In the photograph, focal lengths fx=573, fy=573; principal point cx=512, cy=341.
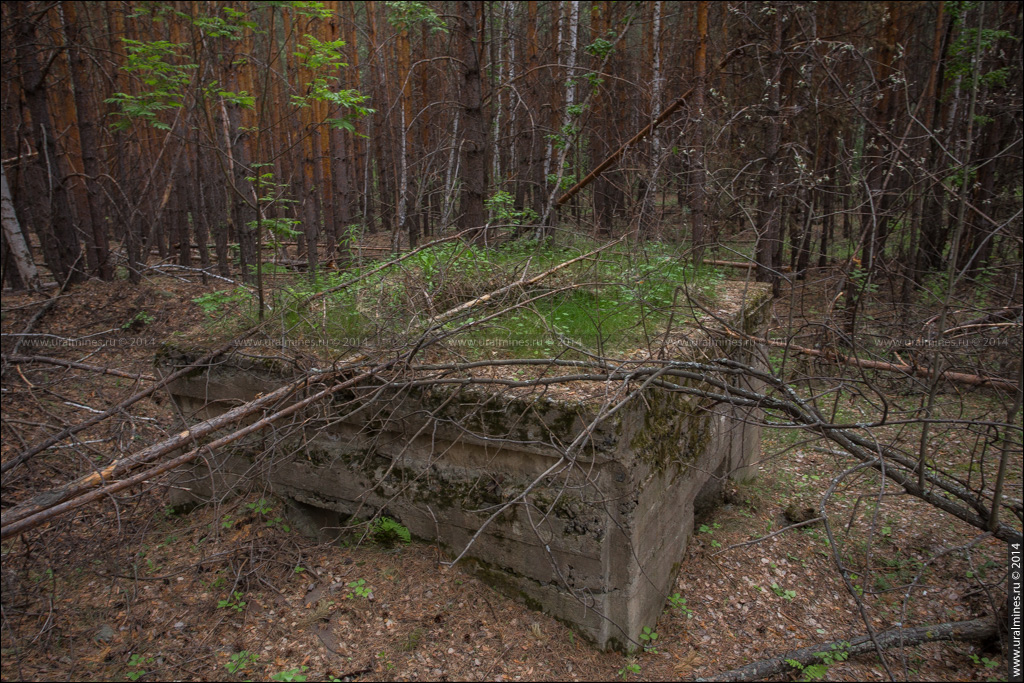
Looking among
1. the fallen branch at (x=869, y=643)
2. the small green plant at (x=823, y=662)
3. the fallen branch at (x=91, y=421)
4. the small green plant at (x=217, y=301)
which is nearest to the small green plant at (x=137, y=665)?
the fallen branch at (x=91, y=421)

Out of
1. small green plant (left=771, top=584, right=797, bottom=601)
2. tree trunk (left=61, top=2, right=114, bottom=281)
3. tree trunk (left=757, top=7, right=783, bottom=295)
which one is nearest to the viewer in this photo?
small green plant (left=771, top=584, right=797, bottom=601)

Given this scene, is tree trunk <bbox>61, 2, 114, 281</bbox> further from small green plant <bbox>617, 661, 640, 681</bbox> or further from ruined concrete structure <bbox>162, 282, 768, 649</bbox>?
small green plant <bbox>617, 661, 640, 681</bbox>

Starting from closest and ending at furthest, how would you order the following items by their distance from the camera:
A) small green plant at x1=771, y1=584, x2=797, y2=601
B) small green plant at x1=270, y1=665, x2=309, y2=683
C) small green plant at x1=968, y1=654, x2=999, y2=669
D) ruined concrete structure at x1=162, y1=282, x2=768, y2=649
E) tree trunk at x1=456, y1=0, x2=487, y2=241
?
small green plant at x1=270, y1=665, x2=309, y2=683
ruined concrete structure at x1=162, y1=282, x2=768, y2=649
small green plant at x1=968, y1=654, x2=999, y2=669
small green plant at x1=771, y1=584, x2=797, y2=601
tree trunk at x1=456, y1=0, x2=487, y2=241

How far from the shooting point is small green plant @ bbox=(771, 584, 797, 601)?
13.6 ft

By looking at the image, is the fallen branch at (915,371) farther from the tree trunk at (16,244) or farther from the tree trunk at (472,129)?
the tree trunk at (16,244)

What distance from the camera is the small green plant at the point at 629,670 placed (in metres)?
3.27

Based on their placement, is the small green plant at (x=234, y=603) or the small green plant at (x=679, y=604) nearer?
the small green plant at (x=234, y=603)

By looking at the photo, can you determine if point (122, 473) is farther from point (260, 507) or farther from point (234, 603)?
point (260, 507)

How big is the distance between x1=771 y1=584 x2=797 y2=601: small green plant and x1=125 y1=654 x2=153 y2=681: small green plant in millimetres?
4087

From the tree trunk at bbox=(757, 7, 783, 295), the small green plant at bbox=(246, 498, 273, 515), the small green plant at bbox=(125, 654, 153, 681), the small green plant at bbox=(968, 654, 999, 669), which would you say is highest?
the tree trunk at bbox=(757, 7, 783, 295)

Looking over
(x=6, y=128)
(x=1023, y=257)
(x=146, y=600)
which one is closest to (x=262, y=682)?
(x=146, y=600)

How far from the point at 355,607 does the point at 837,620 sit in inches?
128

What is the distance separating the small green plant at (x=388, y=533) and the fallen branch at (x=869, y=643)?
208 cm

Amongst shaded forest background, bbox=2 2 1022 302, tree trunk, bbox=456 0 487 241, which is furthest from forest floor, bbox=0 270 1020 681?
tree trunk, bbox=456 0 487 241
